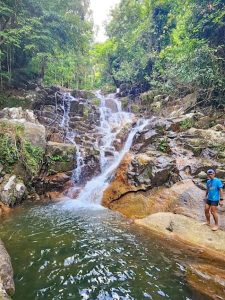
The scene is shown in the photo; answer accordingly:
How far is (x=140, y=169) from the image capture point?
422 inches

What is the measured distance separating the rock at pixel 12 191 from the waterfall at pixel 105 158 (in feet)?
5.57

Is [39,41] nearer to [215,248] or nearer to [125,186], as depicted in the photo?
[125,186]

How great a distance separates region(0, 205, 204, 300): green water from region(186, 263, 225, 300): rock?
7.0 inches

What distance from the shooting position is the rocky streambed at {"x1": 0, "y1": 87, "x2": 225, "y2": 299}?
25.8 feet

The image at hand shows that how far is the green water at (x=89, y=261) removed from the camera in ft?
15.0

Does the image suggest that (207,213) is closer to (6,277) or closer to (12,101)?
(6,277)

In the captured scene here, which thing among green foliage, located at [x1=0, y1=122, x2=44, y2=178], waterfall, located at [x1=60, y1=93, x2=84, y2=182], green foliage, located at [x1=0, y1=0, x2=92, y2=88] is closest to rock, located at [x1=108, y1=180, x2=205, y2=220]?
waterfall, located at [x1=60, y1=93, x2=84, y2=182]

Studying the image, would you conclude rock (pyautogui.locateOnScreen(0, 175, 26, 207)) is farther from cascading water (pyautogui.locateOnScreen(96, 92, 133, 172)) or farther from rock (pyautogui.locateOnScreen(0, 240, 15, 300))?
rock (pyautogui.locateOnScreen(0, 240, 15, 300))

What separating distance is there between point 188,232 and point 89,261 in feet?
10.0

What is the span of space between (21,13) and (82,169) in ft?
36.2

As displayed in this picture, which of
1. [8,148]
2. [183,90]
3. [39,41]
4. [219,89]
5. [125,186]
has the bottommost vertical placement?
[125,186]

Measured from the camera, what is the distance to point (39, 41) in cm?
1734

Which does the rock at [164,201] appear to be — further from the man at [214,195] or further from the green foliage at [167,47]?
the green foliage at [167,47]

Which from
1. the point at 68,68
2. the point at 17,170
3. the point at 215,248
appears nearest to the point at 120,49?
the point at 68,68
